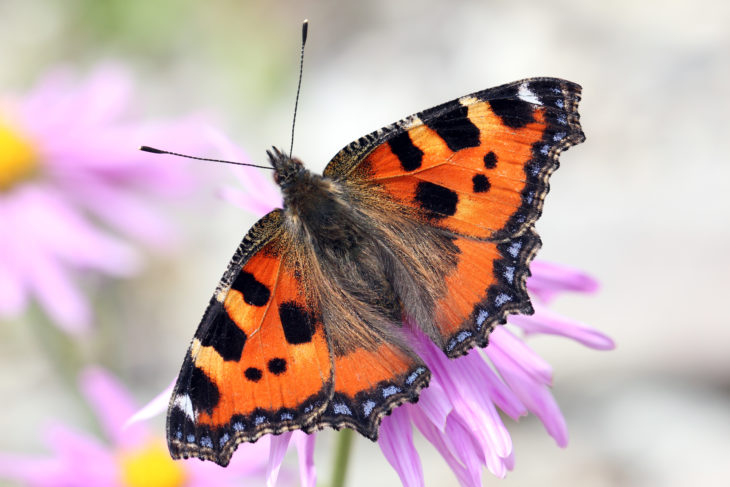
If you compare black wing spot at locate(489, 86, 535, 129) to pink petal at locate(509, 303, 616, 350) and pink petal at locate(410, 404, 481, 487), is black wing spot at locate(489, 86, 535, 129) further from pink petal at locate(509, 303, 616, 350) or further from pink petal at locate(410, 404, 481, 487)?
pink petal at locate(410, 404, 481, 487)

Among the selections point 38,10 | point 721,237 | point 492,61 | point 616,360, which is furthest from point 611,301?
point 38,10

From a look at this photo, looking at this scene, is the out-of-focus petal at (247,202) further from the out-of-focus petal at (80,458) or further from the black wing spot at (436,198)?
the out-of-focus petal at (80,458)

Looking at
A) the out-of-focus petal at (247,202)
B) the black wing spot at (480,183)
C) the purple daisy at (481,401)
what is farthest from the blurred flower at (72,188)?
the black wing spot at (480,183)

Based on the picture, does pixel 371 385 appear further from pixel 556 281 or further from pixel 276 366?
pixel 556 281

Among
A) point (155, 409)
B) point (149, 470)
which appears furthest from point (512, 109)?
point (149, 470)

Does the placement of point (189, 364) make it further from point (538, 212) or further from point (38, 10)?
point (38, 10)

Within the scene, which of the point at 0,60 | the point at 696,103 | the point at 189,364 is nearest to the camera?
the point at 189,364

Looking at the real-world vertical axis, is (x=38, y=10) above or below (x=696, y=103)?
above

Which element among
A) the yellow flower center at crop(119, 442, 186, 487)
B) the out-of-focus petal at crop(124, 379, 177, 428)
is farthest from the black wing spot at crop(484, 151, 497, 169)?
the yellow flower center at crop(119, 442, 186, 487)
